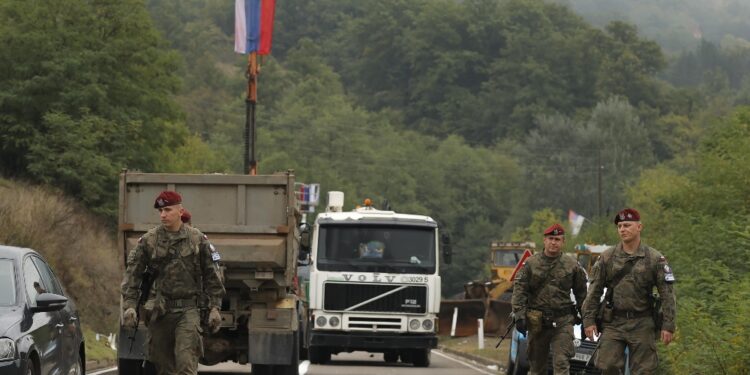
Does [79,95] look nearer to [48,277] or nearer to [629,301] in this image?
[48,277]

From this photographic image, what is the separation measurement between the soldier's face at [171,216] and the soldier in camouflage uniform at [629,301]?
3.61 metres

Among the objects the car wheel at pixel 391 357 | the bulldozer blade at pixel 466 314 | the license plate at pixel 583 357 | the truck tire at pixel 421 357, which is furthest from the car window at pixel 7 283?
the bulldozer blade at pixel 466 314

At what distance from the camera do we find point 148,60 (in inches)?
2228

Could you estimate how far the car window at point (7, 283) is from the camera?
43.3ft

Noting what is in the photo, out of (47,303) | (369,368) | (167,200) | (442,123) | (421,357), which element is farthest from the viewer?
(442,123)

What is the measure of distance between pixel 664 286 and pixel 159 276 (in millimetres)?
4272

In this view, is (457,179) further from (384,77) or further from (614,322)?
(614,322)

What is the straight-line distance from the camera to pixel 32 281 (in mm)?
13750

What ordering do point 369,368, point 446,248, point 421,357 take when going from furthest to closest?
1. point 421,357
2. point 369,368
3. point 446,248

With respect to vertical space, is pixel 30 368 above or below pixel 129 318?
below

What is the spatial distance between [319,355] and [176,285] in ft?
49.8

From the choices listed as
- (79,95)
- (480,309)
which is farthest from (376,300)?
(79,95)

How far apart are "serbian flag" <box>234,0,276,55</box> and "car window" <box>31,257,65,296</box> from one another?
3277cm

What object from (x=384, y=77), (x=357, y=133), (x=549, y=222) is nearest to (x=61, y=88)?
(x=549, y=222)
